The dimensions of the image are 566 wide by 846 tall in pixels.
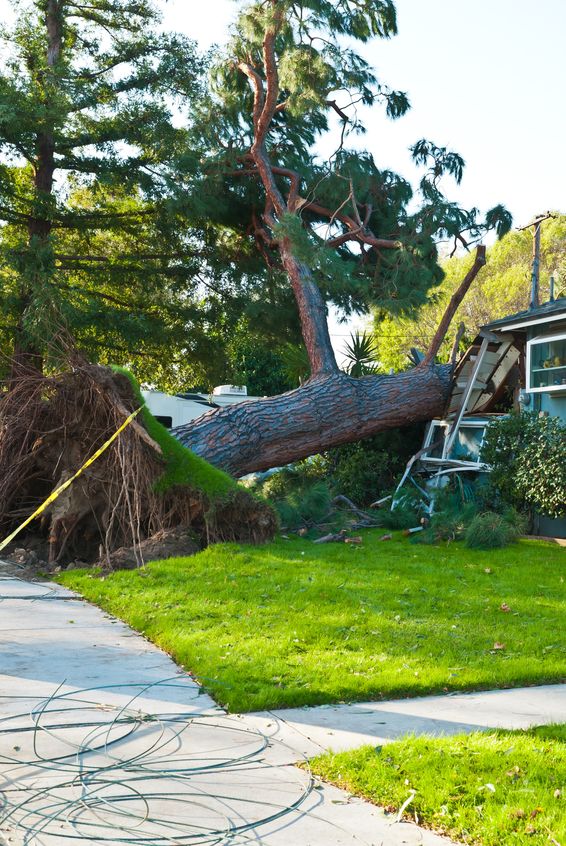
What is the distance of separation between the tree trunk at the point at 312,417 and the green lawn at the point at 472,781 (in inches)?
317

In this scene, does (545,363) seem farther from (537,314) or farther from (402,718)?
(402,718)

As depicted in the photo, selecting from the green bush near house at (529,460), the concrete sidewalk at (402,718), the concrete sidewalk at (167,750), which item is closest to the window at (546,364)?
the green bush near house at (529,460)

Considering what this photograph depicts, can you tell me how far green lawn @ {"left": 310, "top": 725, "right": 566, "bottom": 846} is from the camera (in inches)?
128

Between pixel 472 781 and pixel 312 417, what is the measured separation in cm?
991

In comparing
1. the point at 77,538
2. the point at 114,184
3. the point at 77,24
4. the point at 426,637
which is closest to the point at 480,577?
the point at 426,637

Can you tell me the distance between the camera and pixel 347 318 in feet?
60.5

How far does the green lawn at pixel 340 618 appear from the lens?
5238mm

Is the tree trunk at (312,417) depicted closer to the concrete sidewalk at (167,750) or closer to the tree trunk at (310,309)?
the tree trunk at (310,309)

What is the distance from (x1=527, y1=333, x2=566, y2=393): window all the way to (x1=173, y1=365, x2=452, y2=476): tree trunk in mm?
2142

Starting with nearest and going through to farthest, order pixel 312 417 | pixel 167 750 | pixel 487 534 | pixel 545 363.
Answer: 1. pixel 167 750
2. pixel 487 534
3. pixel 312 417
4. pixel 545 363

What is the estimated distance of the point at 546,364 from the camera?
45.3 ft

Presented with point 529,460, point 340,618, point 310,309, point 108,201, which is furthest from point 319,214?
point 340,618

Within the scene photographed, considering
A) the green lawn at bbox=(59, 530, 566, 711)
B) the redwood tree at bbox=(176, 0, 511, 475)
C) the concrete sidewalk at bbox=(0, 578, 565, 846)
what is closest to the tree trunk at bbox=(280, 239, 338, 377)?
the redwood tree at bbox=(176, 0, 511, 475)

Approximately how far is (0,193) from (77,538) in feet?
29.9
